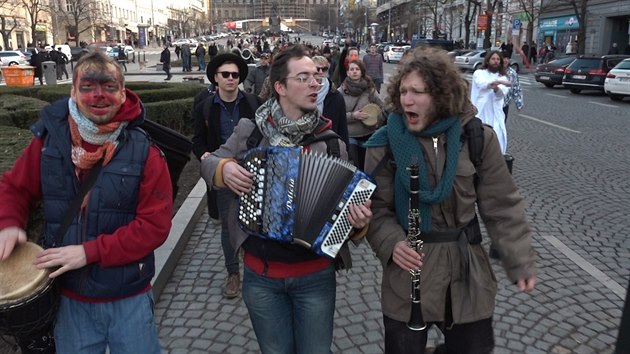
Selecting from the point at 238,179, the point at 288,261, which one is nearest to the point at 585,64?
the point at 288,261

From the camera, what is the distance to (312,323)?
2.55 metres

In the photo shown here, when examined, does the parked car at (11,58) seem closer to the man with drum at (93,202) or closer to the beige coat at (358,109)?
the beige coat at (358,109)

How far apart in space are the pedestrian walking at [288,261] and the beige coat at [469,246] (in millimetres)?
287

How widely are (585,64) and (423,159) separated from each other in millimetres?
21235

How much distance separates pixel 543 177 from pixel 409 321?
6867 mm

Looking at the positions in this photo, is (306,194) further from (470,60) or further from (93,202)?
(470,60)

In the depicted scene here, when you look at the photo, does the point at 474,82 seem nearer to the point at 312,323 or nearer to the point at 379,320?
the point at 379,320

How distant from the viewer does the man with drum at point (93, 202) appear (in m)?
2.18

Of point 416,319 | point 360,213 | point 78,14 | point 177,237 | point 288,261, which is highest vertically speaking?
point 78,14

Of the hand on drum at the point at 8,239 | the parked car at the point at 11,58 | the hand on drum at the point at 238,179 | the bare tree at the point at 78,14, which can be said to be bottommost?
the hand on drum at the point at 8,239

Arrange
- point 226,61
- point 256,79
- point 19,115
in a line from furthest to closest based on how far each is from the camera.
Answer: point 256,79 < point 19,115 < point 226,61

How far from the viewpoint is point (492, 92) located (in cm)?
748

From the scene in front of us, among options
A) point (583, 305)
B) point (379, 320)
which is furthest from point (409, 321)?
point (583, 305)

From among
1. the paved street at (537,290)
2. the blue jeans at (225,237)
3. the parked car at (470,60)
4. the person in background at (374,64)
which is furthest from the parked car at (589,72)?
the blue jeans at (225,237)
